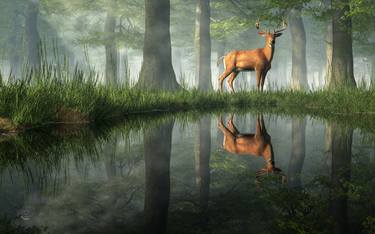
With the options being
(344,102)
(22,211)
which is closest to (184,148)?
(22,211)

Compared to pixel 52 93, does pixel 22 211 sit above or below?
below

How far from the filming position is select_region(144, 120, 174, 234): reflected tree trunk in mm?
2168

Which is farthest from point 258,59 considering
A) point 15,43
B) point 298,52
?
point 15,43

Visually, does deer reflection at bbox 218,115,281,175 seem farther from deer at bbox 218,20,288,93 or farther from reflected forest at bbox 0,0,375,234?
deer at bbox 218,20,288,93

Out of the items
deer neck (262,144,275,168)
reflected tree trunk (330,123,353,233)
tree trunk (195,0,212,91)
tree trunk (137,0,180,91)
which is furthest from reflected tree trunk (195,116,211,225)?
tree trunk (195,0,212,91)

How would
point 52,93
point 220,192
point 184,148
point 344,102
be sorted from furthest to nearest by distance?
1. point 344,102
2. point 52,93
3. point 184,148
4. point 220,192

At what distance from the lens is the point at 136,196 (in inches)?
107

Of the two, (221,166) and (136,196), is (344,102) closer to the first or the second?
(221,166)

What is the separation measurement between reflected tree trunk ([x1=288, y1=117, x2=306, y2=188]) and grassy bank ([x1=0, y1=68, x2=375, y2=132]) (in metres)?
2.18

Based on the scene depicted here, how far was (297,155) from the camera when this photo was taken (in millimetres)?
4434

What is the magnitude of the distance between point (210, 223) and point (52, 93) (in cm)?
463

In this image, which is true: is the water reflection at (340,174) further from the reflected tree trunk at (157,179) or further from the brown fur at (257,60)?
the brown fur at (257,60)

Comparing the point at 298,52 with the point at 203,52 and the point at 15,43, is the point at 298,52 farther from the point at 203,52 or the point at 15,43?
the point at 15,43

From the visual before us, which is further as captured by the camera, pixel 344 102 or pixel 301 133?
pixel 344 102
